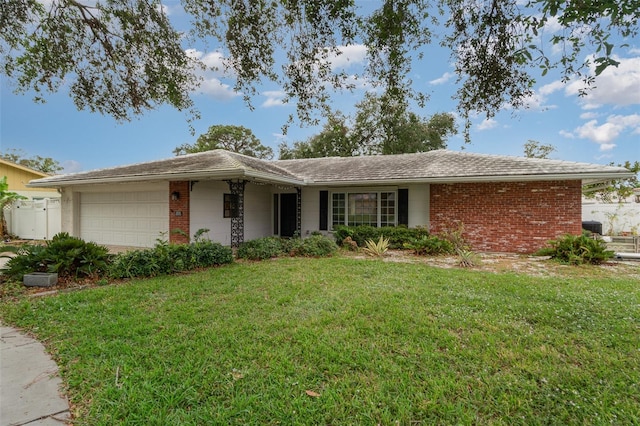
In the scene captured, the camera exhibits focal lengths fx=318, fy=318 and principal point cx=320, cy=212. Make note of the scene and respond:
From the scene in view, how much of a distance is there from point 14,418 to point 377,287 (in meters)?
4.84

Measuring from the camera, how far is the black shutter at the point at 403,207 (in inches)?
480

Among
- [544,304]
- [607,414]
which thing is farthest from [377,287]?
[607,414]

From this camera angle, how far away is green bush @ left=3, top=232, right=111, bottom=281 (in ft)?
21.1

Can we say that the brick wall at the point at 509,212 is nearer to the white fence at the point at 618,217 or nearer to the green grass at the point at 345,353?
the green grass at the point at 345,353

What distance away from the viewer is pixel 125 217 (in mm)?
12430

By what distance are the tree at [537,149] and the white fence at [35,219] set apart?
110 ft

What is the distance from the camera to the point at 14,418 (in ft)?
7.79

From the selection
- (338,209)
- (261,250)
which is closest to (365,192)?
(338,209)

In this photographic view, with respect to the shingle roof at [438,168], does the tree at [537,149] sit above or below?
above

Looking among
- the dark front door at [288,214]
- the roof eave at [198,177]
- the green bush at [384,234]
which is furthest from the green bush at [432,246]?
the dark front door at [288,214]

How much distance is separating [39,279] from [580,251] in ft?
41.5

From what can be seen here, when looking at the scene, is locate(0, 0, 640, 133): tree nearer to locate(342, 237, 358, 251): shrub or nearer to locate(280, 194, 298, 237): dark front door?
locate(342, 237, 358, 251): shrub

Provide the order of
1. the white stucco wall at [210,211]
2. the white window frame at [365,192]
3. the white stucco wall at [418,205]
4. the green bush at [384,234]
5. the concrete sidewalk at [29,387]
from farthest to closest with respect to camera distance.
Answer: the white window frame at [365,192], the white stucco wall at [418,205], the green bush at [384,234], the white stucco wall at [210,211], the concrete sidewalk at [29,387]

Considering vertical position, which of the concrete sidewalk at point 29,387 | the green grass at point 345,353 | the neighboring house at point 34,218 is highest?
the neighboring house at point 34,218
